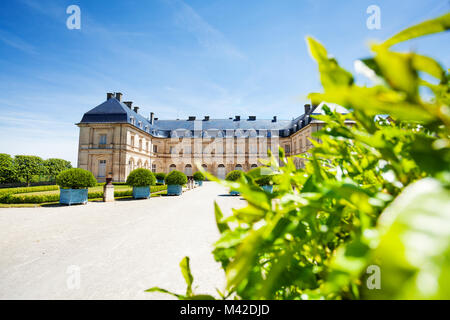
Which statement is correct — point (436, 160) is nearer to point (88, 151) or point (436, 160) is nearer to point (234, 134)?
point (88, 151)

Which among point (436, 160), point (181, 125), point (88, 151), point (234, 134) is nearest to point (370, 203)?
point (436, 160)

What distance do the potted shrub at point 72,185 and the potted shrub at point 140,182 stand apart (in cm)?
286

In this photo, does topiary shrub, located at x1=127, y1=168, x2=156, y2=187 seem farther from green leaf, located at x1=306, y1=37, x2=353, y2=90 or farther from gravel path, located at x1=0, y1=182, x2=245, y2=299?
green leaf, located at x1=306, y1=37, x2=353, y2=90

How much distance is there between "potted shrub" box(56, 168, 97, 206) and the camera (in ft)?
37.1

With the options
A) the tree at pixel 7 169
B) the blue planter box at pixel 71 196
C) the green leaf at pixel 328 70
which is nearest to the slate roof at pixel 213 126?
the tree at pixel 7 169

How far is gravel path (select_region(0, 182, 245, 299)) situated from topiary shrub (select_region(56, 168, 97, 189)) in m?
3.27

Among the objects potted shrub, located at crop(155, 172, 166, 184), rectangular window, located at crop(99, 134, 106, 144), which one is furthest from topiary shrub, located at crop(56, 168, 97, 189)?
rectangular window, located at crop(99, 134, 106, 144)

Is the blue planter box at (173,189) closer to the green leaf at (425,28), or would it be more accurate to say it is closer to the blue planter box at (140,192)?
the blue planter box at (140,192)

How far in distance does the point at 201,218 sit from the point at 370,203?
8486mm

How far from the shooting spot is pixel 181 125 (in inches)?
1734

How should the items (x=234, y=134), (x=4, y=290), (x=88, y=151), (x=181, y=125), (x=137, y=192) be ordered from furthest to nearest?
1. (x=181, y=125)
2. (x=234, y=134)
3. (x=88, y=151)
4. (x=137, y=192)
5. (x=4, y=290)

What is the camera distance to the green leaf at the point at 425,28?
0.32 m

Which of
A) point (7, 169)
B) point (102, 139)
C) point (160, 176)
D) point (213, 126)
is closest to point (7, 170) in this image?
point (7, 169)

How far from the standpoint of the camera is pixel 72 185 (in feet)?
37.6
